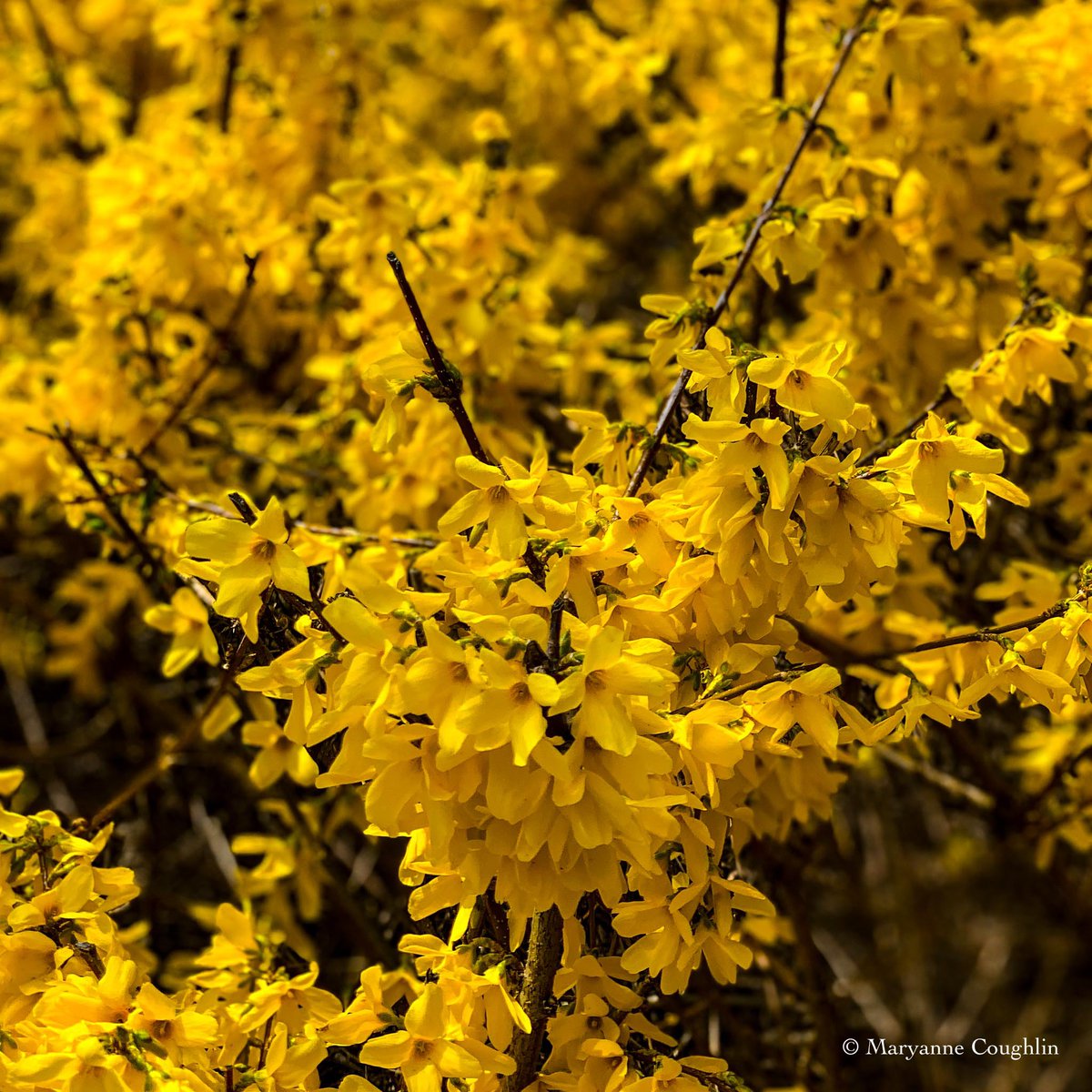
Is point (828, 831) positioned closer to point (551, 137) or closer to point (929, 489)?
point (929, 489)

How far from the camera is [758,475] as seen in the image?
4.62 feet

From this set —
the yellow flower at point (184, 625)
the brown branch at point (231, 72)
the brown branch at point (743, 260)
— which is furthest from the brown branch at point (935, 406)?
the brown branch at point (231, 72)

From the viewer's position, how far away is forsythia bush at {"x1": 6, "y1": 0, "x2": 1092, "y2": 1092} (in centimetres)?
133

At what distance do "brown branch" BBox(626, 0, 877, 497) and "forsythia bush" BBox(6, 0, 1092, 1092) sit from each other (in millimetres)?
14

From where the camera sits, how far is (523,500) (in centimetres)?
140

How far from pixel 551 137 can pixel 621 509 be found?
391cm

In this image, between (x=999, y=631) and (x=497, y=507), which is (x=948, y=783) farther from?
(x=497, y=507)

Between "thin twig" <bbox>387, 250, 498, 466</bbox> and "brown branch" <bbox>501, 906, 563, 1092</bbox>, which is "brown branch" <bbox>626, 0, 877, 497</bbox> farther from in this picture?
"brown branch" <bbox>501, 906, 563, 1092</bbox>

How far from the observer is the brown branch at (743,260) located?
1653 mm

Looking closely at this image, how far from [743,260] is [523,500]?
790 mm

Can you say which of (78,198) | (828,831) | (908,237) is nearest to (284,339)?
(78,198)

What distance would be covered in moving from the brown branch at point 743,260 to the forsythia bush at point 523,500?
0.05ft
